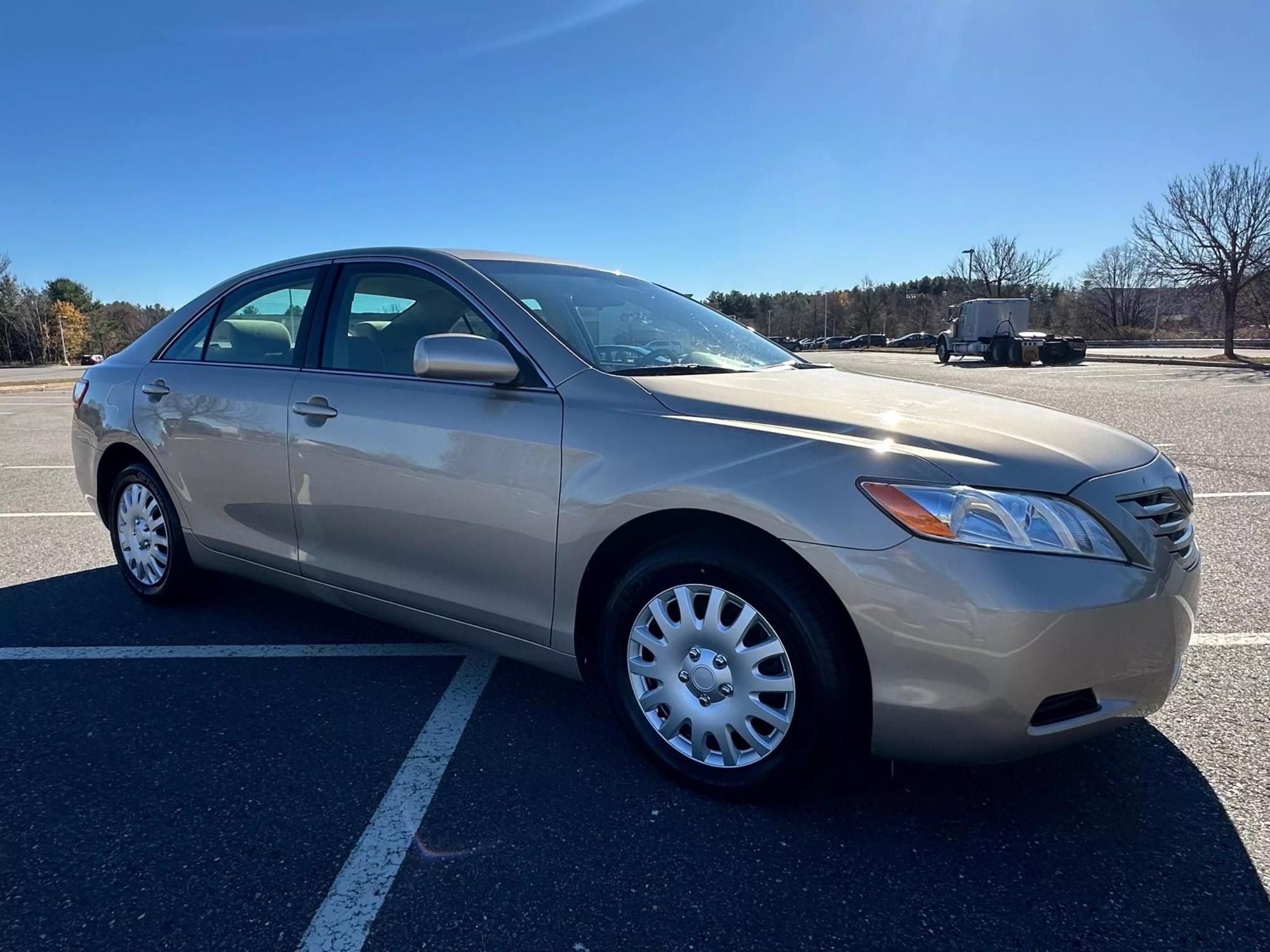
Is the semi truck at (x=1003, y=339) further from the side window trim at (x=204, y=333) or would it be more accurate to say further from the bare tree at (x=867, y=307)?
the bare tree at (x=867, y=307)

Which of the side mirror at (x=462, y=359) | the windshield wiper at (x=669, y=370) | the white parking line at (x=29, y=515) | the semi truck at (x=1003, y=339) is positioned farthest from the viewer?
the semi truck at (x=1003, y=339)

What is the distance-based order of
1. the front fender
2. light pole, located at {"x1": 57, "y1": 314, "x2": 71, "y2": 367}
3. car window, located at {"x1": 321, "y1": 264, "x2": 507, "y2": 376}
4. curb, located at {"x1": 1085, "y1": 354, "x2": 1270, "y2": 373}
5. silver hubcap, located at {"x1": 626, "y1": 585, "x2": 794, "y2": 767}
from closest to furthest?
the front fender, silver hubcap, located at {"x1": 626, "y1": 585, "x2": 794, "y2": 767}, car window, located at {"x1": 321, "y1": 264, "x2": 507, "y2": 376}, curb, located at {"x1": 1085, "y1": 354, "x2": 1270, "y2": 373}, light pole, located at {"x1": 57, "y1": 314, "x2": 71, "y2": 367}

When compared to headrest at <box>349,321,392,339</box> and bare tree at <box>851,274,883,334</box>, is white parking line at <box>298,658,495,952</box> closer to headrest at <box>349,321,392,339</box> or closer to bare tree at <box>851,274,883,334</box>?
headrest at <box>349,321,392,339</box>

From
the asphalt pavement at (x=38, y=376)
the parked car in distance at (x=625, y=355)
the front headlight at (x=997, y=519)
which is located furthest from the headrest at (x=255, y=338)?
the asphalt pavement at (x=38, y=376)

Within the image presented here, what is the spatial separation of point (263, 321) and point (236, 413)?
488 millimetres

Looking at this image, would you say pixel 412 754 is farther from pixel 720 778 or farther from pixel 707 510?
pixel 707 510

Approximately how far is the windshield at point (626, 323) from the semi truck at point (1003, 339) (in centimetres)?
3166

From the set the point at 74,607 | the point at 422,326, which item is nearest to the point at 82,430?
the point at 74,607

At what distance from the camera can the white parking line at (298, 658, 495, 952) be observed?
1.85 m

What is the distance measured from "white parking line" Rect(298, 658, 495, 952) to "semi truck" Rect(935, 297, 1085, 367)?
33.1 metres

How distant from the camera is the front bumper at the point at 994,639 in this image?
1923mm

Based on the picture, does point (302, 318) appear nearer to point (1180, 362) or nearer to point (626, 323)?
point (626, 323)

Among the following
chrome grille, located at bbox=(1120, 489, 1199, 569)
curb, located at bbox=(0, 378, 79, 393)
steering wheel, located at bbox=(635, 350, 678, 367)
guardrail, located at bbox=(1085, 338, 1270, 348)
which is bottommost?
chrome grille, located at bbox=(1120, 489, 1199, 569)

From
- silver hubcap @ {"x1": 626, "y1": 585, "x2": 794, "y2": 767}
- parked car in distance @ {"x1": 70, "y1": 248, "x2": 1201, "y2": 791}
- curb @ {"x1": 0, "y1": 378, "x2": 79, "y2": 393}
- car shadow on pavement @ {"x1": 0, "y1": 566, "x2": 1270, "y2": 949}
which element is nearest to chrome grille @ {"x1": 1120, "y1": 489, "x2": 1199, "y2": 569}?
parked car in distance @ {"x1": 70, "y1": 248, "x2": 1201, "y2": 791}
